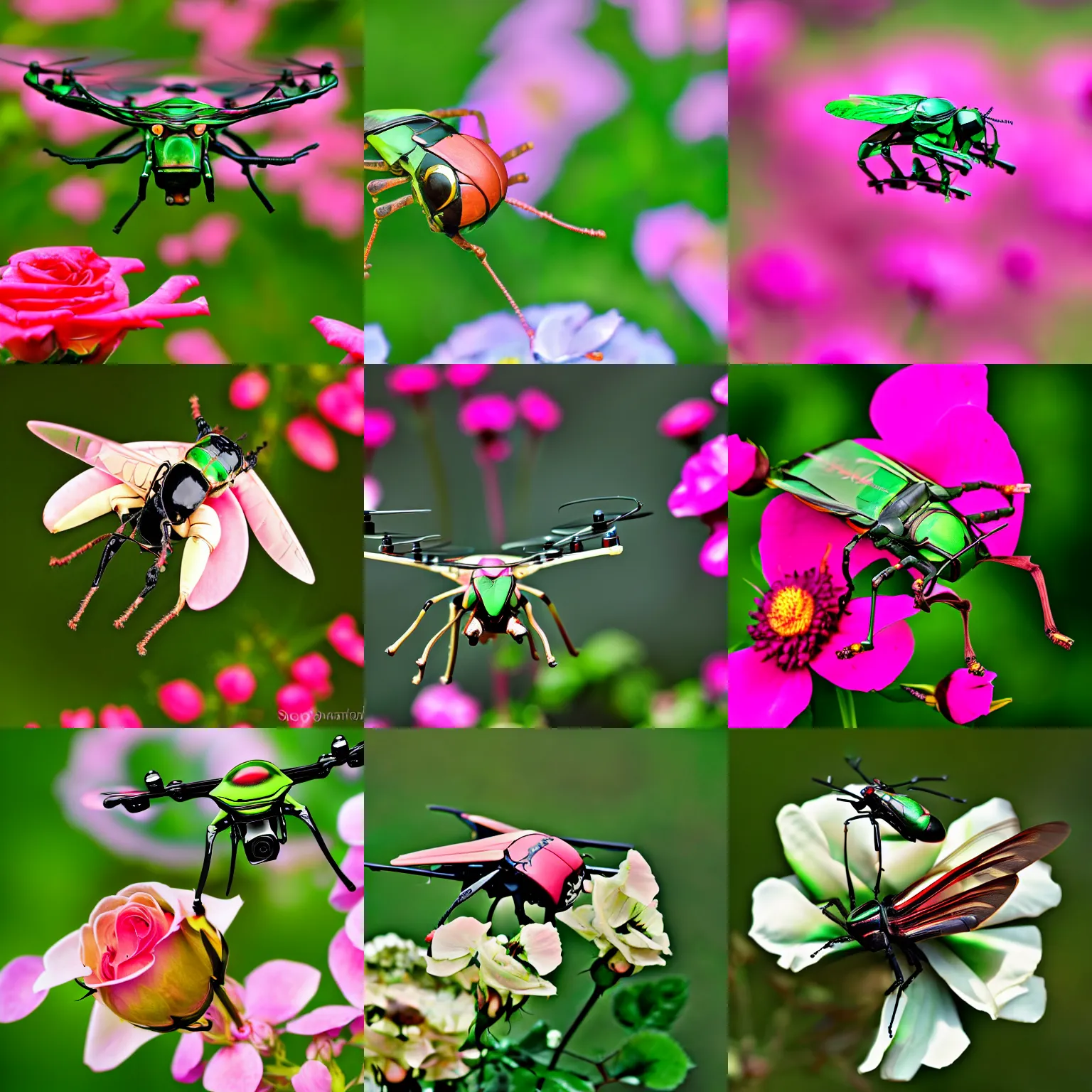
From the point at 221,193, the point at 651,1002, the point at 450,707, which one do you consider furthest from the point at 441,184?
the point at 651,1002

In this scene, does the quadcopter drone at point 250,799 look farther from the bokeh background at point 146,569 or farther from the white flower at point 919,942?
the white flower at point 919,942

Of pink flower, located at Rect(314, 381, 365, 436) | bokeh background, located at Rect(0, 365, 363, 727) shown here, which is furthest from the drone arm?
pink flower, located at Rect(314, 381, 365, 436)

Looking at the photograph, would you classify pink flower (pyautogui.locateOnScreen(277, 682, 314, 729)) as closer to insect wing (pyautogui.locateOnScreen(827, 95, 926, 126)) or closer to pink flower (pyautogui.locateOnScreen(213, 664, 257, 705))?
pink flower (pyautogui.locateOnScreen(213, 664, 257, 705))

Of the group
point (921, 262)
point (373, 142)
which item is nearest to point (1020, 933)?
point (921, 262)

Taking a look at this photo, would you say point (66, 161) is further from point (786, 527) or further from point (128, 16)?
point (786, 527)

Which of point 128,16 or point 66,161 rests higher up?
point 128,16
